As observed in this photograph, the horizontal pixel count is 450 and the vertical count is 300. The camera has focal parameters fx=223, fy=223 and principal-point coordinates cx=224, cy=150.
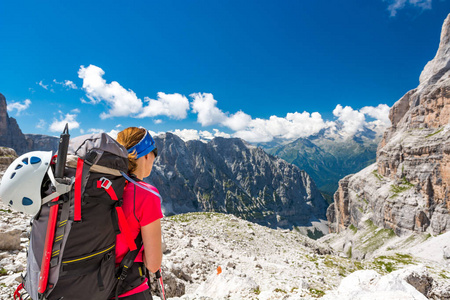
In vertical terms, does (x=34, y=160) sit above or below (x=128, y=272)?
above

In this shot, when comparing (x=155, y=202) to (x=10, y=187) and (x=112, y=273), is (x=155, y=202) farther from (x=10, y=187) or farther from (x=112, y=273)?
(x=10, y=187)

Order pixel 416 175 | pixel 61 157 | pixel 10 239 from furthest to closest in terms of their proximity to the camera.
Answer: pixel 416 175, pixel 10 239, pixel 61 157

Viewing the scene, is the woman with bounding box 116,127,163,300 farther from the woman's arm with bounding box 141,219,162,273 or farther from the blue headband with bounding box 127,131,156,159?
the blue headband with bounding box 127,131,156,159

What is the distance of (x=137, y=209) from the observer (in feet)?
10.9

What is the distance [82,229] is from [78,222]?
0.11 metres

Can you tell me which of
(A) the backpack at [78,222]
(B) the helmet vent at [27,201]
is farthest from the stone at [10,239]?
(B) the helmet vent at [27,201]

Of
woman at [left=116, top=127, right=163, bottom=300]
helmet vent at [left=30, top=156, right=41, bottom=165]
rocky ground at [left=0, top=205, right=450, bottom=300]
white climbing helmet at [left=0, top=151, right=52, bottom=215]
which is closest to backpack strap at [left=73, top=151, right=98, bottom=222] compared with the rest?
white climbing helmet at [left=0, top=151, right=52, bottom=215]

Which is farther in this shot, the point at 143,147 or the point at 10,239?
the point at 10,239

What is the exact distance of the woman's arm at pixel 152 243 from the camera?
3.41 meters

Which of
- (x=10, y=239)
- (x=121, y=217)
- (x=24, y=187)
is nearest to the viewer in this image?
(x=24, y=187)

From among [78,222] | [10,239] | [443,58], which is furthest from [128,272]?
[443,58]

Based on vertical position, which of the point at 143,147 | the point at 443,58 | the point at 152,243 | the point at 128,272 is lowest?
the point at 128,272

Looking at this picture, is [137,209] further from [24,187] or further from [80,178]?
[24,187]

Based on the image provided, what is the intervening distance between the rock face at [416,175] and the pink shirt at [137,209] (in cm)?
14854
